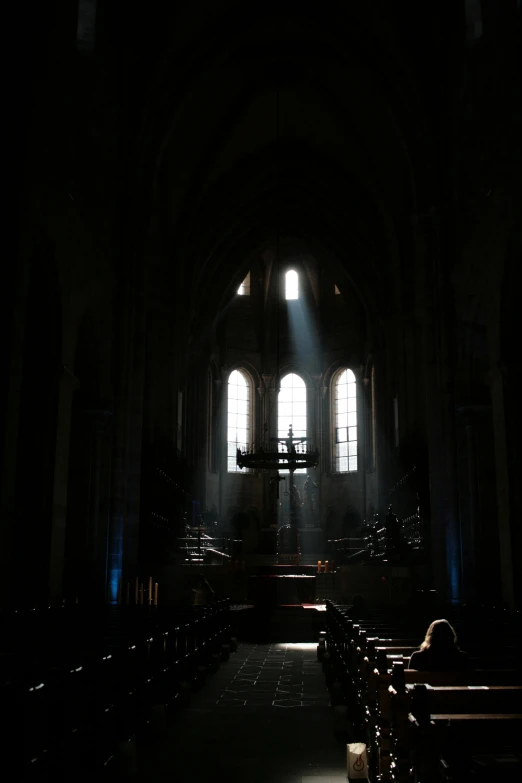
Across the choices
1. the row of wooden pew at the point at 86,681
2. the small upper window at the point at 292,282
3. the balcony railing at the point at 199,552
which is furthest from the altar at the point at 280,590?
the small upper window at the point at 292,282

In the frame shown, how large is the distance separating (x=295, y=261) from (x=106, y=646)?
33240 millimetres

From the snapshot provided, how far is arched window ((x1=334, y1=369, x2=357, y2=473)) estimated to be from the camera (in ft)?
119

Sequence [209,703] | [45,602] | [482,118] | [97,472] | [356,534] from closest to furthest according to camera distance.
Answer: [209,703] → [45,602] → [482,118] → [97,472] → [356,534]

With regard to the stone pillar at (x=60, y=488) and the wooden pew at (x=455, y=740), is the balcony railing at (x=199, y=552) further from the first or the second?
the wooden pew at (x=455, y=740)

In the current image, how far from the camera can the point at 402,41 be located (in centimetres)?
1888

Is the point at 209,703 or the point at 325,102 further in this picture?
the point at 325,102

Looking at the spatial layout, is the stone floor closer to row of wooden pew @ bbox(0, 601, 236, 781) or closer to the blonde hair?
row of wooden pew @ bbox(0, 601, 236, 781)

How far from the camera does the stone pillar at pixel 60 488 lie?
42.2ft

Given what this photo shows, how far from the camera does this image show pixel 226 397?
121 feet

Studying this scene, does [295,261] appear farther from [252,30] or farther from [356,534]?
[252,30]

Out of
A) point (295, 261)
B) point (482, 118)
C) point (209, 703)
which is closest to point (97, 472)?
point (209, 703)

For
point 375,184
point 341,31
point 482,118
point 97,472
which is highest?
point 341,31

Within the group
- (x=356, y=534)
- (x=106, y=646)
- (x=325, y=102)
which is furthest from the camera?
(x=356, y=534)

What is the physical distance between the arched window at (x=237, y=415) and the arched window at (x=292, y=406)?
1580 mm
